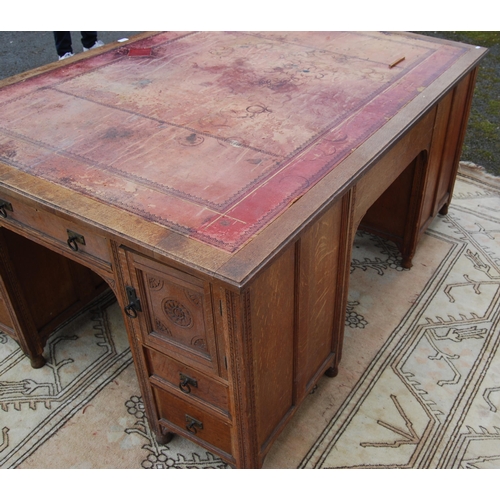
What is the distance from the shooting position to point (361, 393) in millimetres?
2393

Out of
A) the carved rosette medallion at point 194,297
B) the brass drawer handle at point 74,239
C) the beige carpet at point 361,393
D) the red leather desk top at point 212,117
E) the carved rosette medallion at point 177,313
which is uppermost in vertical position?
the red leather desk top at point 212,117

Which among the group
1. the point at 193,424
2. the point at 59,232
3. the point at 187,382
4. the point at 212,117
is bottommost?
the point at 193,424

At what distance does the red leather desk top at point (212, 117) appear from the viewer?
5.70 ft

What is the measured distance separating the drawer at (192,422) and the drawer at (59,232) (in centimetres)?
57

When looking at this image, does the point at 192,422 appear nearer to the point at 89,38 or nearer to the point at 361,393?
the point at 361,393

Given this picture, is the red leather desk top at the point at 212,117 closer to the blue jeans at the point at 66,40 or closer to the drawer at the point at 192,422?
the drawer at the point at 192,422

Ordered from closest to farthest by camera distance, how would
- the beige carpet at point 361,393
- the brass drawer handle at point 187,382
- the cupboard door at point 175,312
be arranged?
the cupboard door at point 175,312, the brass drawer handle at point 187,382, the beige carpet at point 361,393

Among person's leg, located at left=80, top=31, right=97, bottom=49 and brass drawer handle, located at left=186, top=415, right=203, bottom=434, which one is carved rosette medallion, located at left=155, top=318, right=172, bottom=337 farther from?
person's leg, located at left=80, top=31, right=97, bottom=49

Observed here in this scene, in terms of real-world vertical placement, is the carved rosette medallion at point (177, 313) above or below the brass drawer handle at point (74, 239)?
below

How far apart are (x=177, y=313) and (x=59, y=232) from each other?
0.51m

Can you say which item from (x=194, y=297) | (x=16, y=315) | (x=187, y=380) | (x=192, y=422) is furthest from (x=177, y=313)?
(x=16, y=315)

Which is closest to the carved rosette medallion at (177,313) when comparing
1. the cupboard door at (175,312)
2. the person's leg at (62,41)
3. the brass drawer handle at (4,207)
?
the cupboard door at (175,312)

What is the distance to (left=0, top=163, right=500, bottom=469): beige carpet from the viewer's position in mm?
2156

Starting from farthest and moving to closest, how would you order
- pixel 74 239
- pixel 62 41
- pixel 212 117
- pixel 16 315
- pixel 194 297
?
pixel 62 41, pixel 16 315, pixel 212 117, pixel 74 239, pixel 194 297
